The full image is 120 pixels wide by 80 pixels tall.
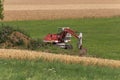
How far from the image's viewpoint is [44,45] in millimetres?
21406

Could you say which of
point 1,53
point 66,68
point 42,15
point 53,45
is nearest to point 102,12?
point 42,15

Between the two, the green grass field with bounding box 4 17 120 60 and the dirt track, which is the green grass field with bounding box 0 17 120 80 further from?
the dirt track

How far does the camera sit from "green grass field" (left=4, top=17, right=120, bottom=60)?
24906 millimetres

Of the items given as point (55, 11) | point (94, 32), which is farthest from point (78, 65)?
point (55, 11)

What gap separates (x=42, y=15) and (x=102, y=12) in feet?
28.8

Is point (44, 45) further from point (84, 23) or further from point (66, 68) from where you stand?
point (84, 23)

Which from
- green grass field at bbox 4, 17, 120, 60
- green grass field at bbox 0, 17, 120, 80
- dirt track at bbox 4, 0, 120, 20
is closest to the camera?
green grass field at bbox 0, 17, 120, 80

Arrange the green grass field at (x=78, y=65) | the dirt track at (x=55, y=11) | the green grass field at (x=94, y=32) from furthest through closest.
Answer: the dirt track at (x=55, y=11) < the green grass field at (x=94, y=32) < the green grass field at (x=78, y=65)

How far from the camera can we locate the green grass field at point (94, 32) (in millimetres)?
24906

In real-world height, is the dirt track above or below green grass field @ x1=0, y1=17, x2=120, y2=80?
below

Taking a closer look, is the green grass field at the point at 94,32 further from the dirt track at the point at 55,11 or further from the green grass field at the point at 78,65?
the dirt track at the point at 55,11

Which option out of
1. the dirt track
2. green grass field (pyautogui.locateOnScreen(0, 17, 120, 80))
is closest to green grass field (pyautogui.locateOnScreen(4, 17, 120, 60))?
green grass field (pyautogui.locateOnScreen(0, 17, 120, 80))

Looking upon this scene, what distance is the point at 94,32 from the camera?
125 ft

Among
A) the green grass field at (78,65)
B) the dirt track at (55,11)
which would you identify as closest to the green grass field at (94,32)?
the green grass field at (78,65)
